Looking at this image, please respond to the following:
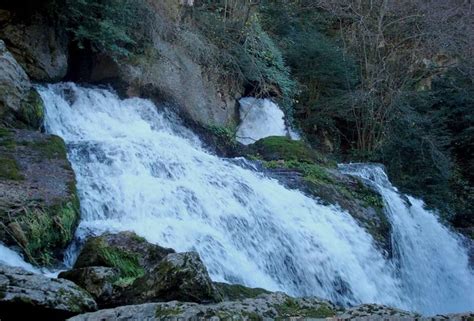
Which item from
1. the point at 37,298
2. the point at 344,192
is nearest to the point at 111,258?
the point at 37,298

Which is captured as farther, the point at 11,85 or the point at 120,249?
the point at 11,85

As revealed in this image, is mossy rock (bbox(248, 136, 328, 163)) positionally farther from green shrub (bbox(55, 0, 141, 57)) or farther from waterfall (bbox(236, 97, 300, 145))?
green shrub (bbox(55, 0, 141, 57))

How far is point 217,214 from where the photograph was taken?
309 inches

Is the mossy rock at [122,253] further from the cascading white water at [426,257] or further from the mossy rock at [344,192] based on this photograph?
the cascading white water at [426,257]

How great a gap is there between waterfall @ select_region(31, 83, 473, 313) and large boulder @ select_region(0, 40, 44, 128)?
689mm

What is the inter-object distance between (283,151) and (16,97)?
638 cm

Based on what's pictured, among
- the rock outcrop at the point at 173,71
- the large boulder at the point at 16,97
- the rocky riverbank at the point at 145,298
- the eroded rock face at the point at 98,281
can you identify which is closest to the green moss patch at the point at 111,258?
the rocky riverbank at the point at 145,298

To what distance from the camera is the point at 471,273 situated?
1248cm

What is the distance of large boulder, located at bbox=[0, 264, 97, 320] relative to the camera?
11.0ft

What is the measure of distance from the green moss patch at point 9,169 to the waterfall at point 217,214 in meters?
0.85

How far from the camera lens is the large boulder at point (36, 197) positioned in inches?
204

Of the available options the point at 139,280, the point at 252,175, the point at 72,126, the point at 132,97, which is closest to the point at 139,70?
the point at 132,97

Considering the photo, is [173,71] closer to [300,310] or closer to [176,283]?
[176,283]

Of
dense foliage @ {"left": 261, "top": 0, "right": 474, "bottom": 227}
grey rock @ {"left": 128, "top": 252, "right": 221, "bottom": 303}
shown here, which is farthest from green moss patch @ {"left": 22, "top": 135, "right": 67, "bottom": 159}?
dense foliage @ {"left": 261, "top": 0, "right": 474, "bottom": 227}
